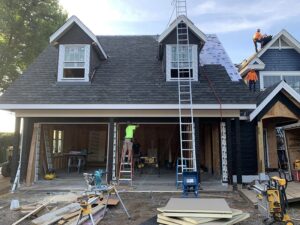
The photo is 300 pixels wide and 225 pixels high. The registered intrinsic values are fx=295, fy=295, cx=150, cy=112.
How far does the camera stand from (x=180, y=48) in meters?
11.8

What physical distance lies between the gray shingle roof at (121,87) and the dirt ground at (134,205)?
3235 mm

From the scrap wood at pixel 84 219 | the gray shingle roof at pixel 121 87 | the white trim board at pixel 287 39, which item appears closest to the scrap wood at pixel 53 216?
the scrap wood at pixel 84 219

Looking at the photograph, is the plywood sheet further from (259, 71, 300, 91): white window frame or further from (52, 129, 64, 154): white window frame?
(259, 71, 300, 91): white window frame

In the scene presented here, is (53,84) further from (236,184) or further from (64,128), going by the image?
(236,184)

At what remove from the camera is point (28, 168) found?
36.0 feet

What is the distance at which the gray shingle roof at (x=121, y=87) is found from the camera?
10617mm

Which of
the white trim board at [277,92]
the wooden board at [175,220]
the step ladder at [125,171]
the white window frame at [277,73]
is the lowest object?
the wooden board at [175,220]

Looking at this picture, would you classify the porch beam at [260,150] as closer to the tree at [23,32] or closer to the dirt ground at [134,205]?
the dirt ground at [134,205]

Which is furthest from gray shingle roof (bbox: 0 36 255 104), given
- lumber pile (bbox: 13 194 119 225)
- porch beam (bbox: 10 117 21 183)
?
lumber pile (bbox: 13 194 119 225)

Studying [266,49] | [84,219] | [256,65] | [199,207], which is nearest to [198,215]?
[199,207]

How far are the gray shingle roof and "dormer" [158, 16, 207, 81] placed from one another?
1.47 feet

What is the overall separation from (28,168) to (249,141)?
28.4ft

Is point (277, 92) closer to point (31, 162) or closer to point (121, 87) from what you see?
point (121, 87)

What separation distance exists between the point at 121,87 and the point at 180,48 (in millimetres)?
2846
